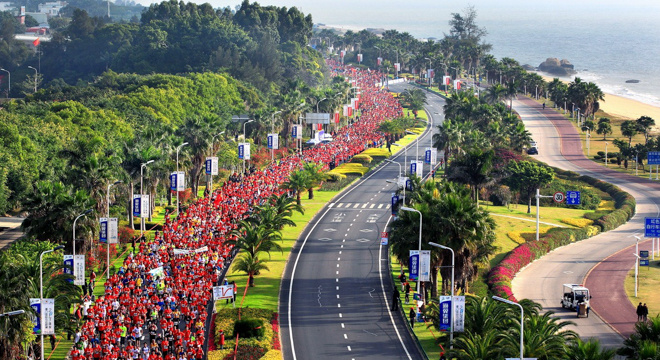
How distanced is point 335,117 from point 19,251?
81.6 m

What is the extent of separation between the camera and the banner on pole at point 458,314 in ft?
152

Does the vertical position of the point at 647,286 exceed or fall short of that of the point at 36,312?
it falls short

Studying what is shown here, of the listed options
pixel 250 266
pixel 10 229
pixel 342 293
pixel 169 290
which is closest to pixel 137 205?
pixel 250 266

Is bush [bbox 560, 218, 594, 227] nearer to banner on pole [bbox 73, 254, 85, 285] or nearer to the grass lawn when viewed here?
the grass lawn

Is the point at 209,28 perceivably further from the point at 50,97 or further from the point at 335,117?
the point at 335,117

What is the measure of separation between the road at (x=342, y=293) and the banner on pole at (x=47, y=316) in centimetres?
1232

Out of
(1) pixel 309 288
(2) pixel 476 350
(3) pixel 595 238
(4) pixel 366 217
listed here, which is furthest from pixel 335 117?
(2) pixel 476 350

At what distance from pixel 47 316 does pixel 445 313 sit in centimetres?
1931

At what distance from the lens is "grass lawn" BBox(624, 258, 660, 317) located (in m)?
63.0

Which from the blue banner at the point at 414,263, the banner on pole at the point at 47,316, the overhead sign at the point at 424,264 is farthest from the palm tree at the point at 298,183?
the banner on pole at the point at 47,316

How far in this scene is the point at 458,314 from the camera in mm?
46406

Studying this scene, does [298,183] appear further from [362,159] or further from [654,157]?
[654,157]

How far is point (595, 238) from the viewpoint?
83.8 m

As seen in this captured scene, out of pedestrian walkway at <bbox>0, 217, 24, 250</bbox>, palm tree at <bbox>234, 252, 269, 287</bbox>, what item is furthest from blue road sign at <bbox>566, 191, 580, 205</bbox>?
pedestrian walkway at <bbox>0, 217, 24, 250</bbox>
